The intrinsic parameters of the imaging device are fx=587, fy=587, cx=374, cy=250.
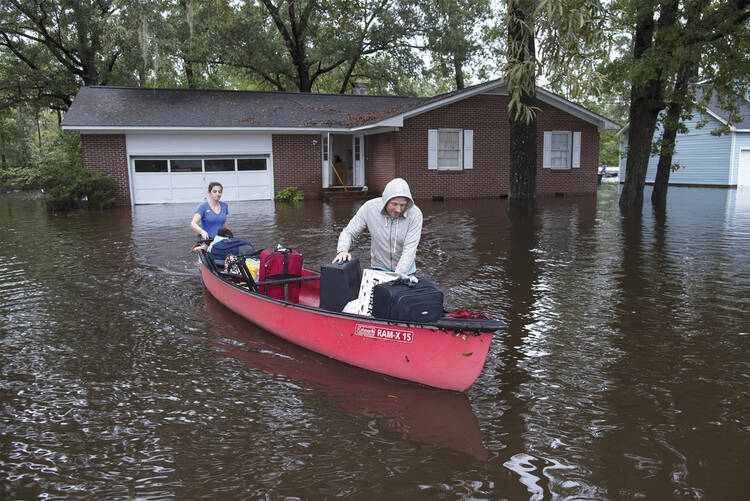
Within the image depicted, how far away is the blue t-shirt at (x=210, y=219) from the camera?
8508 mm

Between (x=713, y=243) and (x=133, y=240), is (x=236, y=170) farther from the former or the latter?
(x=713, y=243)

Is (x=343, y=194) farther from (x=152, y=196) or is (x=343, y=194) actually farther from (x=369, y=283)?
(x=369, y=283)

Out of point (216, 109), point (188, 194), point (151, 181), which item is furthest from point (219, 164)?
point (151, 181)

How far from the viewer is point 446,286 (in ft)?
28.0

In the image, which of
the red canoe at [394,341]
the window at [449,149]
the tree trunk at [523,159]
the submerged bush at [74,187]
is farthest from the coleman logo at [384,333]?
the window at [449,149]

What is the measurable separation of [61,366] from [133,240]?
317 inches

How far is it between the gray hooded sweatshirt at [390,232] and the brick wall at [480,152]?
17.4m

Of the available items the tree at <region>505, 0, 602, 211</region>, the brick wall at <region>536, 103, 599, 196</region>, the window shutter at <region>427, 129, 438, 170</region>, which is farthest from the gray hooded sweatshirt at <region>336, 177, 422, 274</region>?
the brick wall at <region>536, 103, 599, 196</region>

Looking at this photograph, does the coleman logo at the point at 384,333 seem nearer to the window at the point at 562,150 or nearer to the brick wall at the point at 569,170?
the brick wall at the point at 569,170

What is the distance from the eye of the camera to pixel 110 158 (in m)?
21.6

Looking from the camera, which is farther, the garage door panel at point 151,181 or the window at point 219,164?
the window at point 219,164

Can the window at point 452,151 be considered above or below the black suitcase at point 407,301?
above

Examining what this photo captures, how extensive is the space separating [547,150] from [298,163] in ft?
34.7

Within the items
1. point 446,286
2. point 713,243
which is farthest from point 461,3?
point 446,286
